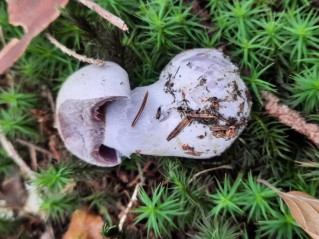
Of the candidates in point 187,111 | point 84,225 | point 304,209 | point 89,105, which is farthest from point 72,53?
point 304,209

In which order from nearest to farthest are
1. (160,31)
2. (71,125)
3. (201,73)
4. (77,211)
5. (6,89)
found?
(201,73) → (71,125) → (160,31) → (77,211) → (6,89)

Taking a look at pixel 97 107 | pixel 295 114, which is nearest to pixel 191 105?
pixel 97 107

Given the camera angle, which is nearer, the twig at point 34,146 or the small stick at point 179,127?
the small stick at point 179,127

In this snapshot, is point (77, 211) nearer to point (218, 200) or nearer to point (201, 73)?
point (218, 200)

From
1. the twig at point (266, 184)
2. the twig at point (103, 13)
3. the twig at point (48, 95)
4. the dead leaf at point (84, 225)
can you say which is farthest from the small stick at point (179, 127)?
the twig at point (48, 95)

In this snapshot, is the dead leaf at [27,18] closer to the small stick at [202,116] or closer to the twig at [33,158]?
the twig at [33,158]

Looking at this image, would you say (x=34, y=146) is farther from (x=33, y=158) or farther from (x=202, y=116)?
(x=202, y=116)
